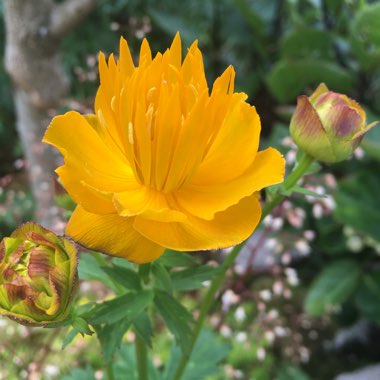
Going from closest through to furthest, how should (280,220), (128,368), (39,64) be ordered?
1. (128,368)
2. (280,220)
3. (39,64)

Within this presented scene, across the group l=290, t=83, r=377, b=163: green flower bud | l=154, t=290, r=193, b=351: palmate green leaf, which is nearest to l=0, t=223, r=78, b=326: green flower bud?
l=154, t=290, r=193, b=351: palmate green leaf

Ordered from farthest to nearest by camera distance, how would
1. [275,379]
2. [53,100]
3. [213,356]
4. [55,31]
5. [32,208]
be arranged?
[32,208]
[53,100]
[55,31]
[275,379]
[213,356]

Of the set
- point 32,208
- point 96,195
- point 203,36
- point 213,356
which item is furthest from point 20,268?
point 203,36

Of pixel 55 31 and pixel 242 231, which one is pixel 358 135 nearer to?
pixel 242 231

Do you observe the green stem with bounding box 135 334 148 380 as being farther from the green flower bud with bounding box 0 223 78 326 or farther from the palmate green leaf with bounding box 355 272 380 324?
the palmate green leaf with bounding box 355 272 380 324

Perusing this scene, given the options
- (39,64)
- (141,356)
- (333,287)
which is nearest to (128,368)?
(141,356)

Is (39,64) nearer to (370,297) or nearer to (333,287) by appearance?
(333,287)

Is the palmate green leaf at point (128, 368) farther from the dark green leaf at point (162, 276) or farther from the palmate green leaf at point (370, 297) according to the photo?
the palmate green leaf at point (370, 297)
